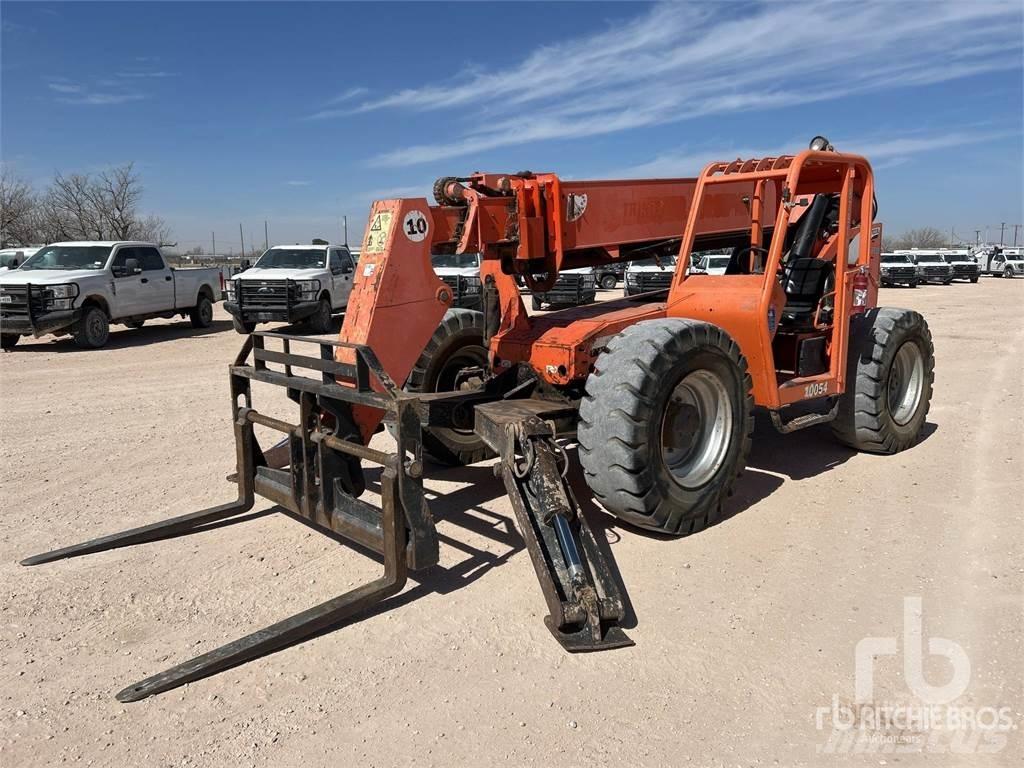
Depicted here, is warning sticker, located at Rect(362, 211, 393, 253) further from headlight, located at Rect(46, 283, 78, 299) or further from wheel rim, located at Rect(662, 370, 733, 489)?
headlight, located at Rect(46, 283, 78, 299)

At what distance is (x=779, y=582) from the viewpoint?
14.1ft

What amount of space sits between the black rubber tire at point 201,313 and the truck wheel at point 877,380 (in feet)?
49.8

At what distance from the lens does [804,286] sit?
6.62m

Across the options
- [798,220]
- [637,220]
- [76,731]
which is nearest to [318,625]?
[76,731]

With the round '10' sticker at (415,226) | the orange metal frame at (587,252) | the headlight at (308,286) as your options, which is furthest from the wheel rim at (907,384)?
the headlight at (308,286)

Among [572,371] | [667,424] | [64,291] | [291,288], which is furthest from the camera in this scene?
[291,288]

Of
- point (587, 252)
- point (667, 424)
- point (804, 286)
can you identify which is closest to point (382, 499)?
point (667, 424)

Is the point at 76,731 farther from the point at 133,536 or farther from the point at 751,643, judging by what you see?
the point at 751,643

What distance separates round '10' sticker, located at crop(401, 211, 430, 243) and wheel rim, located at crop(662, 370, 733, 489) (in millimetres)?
1853

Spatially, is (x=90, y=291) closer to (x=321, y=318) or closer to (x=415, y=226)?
(x=321, y=318)

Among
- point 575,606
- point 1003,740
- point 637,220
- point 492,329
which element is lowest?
point 1003,740

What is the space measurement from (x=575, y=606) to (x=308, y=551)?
1898mm

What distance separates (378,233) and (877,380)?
Answer: 4205 mm

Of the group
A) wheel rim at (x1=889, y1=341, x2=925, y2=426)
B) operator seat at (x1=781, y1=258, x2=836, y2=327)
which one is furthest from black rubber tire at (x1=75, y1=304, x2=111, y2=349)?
wheel rim at (x1=889, y1=341, x2=925, y2=426)
